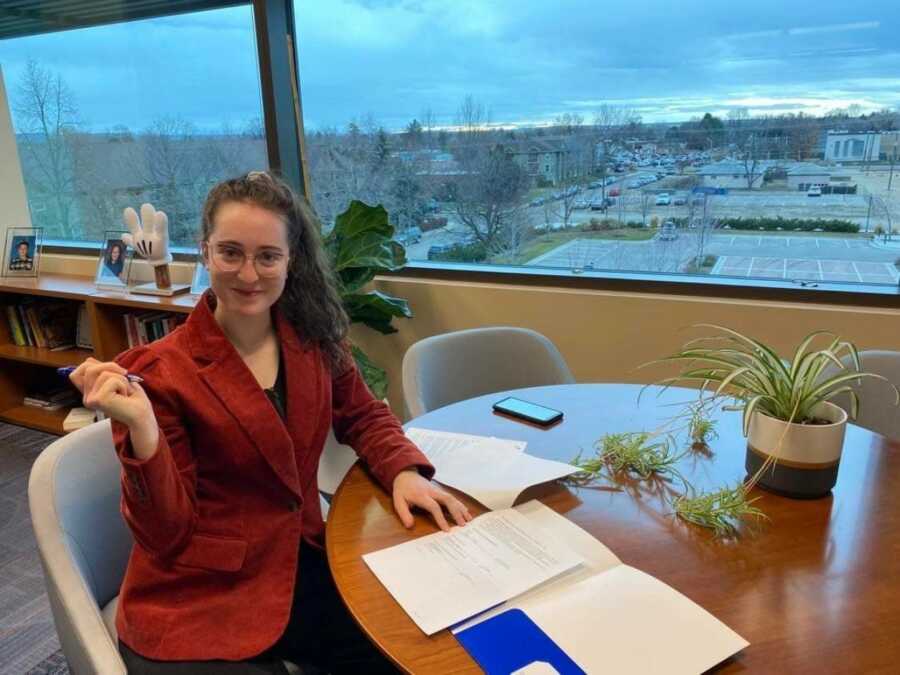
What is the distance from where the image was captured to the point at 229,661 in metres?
1.03

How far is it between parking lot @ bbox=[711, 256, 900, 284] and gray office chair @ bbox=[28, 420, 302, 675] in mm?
2081

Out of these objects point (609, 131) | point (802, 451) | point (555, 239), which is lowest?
point (802, 451)

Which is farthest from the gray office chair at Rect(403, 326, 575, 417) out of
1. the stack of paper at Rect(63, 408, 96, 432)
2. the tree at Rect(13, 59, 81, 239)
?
the tree at Rect(13, 59, 81, 239)

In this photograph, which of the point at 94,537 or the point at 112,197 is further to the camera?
the point at 112,197

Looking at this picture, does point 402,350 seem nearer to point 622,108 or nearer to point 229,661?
point 622,108

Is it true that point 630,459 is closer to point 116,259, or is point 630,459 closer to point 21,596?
point 21,596

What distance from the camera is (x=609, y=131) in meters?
2.53

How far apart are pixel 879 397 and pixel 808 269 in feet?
2.72

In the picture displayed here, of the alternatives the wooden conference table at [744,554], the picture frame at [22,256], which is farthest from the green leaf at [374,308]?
the picture frame at [22,256]

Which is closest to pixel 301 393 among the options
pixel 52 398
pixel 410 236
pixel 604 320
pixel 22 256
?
pixel 604 320

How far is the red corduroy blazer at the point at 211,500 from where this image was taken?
1026 millimetres

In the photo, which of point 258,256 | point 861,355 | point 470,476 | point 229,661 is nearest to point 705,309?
point 861,355

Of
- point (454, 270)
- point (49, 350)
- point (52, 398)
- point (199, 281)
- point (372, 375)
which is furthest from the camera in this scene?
point (52, 398)

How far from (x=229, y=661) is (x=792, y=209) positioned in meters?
2.30
